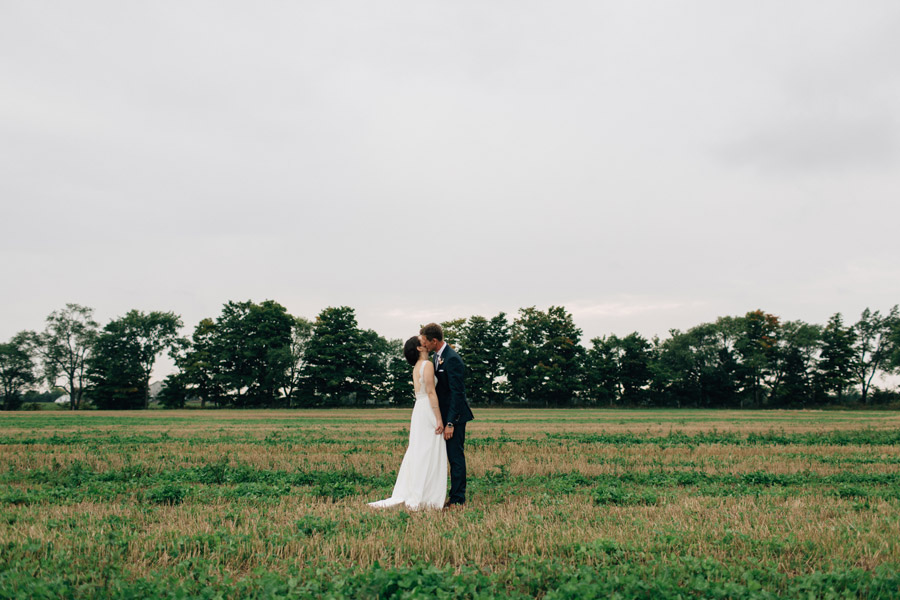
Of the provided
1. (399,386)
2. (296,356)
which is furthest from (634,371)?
(296,356)

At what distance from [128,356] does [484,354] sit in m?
57.4

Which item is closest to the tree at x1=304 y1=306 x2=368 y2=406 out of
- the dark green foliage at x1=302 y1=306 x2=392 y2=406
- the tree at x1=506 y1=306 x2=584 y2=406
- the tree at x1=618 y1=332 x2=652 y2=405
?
the dark green foliage at x1=302 y1=306 x2=392 y2=406

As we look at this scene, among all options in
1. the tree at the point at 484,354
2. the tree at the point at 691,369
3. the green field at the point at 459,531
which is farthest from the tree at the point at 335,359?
the green field at the point at 459,531

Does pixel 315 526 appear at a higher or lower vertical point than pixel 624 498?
higher

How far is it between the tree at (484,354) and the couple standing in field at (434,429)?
257 ft

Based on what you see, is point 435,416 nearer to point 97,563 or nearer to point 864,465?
point 97,563

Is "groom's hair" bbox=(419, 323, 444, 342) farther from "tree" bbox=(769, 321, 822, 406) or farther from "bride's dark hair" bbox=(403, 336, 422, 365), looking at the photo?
"tree" bbox=(769, 321, 822, 406)

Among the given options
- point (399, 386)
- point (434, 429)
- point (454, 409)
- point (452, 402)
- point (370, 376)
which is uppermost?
point (452, 402)

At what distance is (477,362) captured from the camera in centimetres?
8962

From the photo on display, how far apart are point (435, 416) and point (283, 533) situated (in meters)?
3.26

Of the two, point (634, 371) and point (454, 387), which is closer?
point (454, 387)

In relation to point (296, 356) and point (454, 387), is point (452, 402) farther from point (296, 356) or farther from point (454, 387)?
point (296, 356)

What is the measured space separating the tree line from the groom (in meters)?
75.8

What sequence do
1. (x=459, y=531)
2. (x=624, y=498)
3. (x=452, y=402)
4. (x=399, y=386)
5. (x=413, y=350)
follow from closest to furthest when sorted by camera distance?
1. (x=459, y=531)
2. (x=624, y=498)
3. (x=452, y=402)
4. (x=413, y=350)
5. (x=399, y=386)
